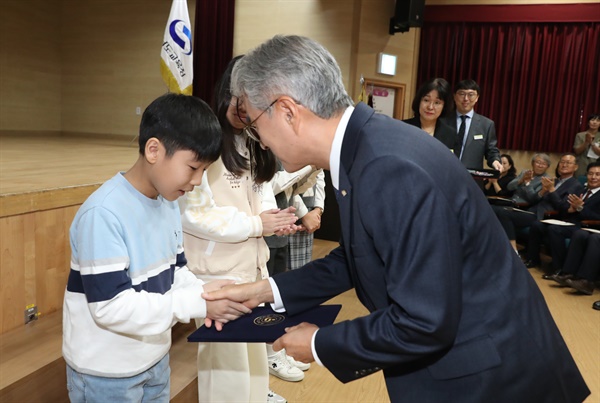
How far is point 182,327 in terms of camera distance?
2.88 m

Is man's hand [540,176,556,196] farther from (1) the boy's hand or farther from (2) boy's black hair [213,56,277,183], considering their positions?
(1) the boy's hand

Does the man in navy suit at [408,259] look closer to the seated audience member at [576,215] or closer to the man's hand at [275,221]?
the man's hand at [275,221]

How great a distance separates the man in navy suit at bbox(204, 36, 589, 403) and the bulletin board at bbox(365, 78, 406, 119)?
6.06m

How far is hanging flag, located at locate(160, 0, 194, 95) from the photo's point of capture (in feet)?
18.6

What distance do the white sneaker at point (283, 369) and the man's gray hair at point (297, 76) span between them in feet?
6.44

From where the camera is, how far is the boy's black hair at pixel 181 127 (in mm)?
1339

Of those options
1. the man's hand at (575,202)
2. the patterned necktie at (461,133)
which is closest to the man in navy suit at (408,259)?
the patterned necktie at (461,133)

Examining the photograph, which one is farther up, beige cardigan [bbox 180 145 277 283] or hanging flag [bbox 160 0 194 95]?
hanging flag [bbox 160 0 194 95]

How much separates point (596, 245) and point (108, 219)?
462 cm

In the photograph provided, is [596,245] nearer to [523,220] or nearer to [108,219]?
[523,220]

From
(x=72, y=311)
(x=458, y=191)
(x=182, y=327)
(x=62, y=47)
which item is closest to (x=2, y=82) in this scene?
(x=62, y=47)

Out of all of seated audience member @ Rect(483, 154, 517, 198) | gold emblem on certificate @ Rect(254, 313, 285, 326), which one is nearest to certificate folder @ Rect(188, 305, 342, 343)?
gold emblem on certificate @ Rect(254, 313, 285, 326)

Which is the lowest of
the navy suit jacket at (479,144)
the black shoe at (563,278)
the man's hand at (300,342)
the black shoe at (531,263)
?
the black shoe at (531,263)

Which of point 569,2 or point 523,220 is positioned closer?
point 523,220
